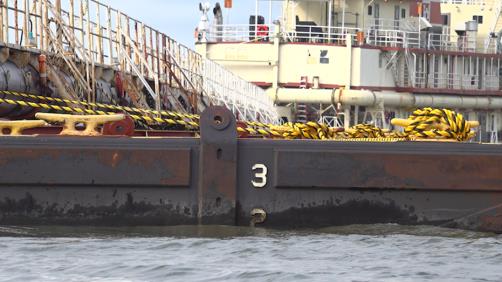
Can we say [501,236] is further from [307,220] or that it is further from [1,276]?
[1,276]

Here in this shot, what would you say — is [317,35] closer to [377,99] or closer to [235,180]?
[377,99]

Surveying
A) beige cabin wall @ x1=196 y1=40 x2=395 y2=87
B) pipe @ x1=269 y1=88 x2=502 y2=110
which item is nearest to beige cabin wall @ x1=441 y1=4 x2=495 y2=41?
pipe @ x1=269 y1=88 x2=502 y2=110

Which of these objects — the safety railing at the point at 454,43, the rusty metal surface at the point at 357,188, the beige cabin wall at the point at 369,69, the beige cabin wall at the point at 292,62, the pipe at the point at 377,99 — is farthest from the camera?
the safety railing at the point at 454,43

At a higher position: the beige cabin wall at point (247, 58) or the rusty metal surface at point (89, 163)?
the beige cabin wall at point (247, 58)

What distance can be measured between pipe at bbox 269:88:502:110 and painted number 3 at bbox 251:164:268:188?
47215 mm

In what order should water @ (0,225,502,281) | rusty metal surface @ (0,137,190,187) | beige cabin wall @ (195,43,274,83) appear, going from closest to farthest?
water @ (0,225,502,281) < rusty metal surface @ (0,137,190,187) < beige cabin wall @ (195,43,274,83)

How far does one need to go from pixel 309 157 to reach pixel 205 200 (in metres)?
1.22

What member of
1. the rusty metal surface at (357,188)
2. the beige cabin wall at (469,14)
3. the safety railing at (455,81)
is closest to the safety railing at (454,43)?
the safety railing at (455,81)

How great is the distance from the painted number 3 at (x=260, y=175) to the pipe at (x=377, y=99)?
47215 mm

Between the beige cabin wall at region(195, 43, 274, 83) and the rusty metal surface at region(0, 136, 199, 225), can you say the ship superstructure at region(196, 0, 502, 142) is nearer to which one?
the beige cabin wall at region(195, 43, 274, 83)

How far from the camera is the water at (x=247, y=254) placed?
42.9 feet

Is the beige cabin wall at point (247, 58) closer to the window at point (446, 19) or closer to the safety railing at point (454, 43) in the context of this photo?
the safety railing at point (454, 43)

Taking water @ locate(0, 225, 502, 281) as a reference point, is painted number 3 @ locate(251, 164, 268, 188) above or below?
above

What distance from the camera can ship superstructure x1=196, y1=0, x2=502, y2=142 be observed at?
209 feet
